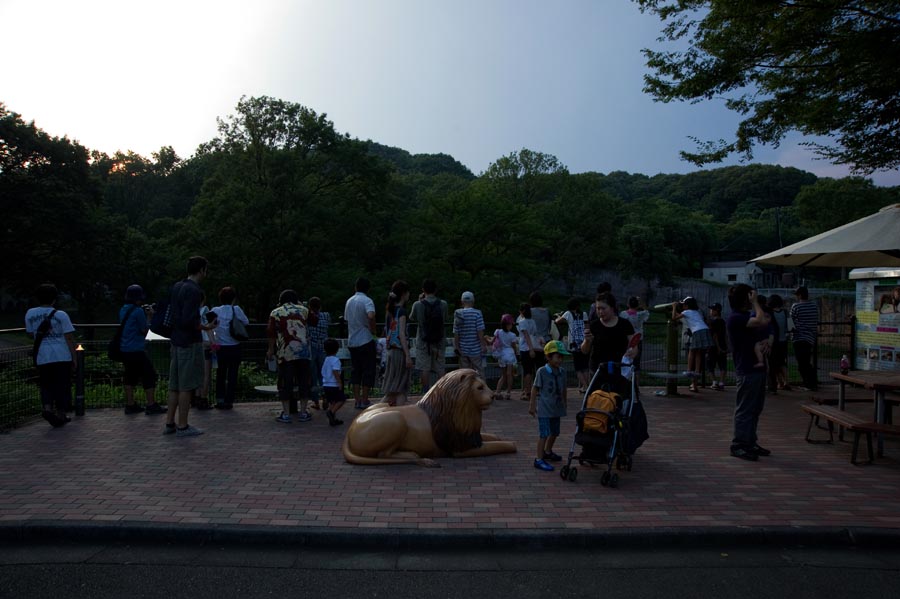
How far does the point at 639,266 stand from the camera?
61.7 meters

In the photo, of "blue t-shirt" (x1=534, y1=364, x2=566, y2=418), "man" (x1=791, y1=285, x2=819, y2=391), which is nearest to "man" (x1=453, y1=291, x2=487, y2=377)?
"blue t-shirt" (x1=534, y1=364, x2=566, y2=418)

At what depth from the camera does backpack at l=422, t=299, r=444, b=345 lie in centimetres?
925

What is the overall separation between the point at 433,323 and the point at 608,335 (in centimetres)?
329

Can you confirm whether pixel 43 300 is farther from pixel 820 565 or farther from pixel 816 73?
pixel 816 73

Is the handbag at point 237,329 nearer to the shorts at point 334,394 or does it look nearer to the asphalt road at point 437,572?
the shorts at point 334,394

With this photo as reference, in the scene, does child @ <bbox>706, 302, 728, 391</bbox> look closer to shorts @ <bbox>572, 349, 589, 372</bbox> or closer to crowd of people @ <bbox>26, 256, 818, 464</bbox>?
crowd of people @ <bbox>26, 256, 818, 464</bbox>

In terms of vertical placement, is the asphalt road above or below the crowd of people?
below

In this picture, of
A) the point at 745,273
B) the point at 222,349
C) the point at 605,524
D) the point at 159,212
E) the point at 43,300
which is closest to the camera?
the point at 605,524

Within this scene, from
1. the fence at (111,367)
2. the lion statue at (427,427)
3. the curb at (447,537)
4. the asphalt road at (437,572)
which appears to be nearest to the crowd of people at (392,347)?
the fence at (111,367)

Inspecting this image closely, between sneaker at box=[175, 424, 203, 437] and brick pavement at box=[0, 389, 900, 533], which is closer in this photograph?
brick pavement at box=[0, 389, 900, 533]

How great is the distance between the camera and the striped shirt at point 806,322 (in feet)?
37.4

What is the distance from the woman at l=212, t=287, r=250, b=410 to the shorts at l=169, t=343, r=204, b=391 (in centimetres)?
141

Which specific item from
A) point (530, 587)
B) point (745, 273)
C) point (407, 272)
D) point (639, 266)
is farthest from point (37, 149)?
point (745, 273)

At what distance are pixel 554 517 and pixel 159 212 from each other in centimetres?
5473
